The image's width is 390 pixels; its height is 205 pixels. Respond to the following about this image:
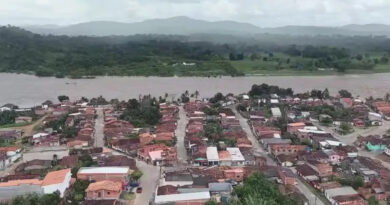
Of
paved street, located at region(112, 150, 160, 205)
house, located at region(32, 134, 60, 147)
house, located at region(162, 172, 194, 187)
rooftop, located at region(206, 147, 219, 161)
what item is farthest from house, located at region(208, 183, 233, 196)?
house, located at region(32, 134, 60, 147)

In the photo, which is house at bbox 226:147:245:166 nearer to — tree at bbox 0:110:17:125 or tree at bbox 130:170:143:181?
tree at bbox 130:170:143:181

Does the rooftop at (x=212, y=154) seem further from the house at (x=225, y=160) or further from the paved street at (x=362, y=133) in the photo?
the paved street at (x=362, y=133)

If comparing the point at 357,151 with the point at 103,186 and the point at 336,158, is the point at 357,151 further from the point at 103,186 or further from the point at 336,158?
the point at 103,186

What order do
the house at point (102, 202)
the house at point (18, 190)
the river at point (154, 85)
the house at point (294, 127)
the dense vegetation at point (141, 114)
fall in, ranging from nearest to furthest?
the house at point (102, 202), the house at point (18, 190), the house at point (294, 127), the dense vegetation at point (141, 114), the river at point (154, 85)

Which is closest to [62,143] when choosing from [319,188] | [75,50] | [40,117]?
[40,117]

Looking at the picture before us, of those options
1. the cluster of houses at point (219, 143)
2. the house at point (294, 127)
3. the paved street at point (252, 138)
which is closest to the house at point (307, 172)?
the paved street at point (252, 138)
